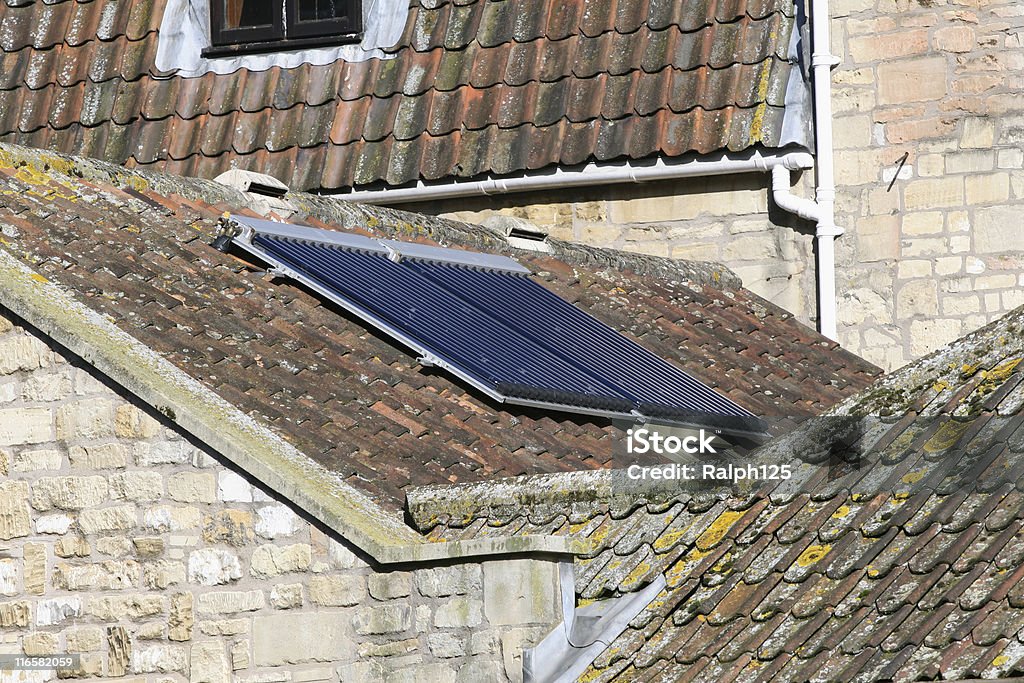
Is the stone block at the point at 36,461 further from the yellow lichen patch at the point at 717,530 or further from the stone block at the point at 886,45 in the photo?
the stone block at the point at 886,45

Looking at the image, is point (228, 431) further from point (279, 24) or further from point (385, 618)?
point (279, 24)

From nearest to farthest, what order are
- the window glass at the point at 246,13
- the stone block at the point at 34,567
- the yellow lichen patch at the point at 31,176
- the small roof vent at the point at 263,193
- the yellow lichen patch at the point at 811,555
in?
the yellow lichen patch at the point at 811,555, the stone block at the point at 34,567, the yellow lichen patch at the point at 31,176, the small roof vent at the point at 263,193, the window glass at the point at 246,13

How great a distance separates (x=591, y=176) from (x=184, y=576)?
18.9 feet

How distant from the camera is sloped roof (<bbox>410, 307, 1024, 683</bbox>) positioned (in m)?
5.20

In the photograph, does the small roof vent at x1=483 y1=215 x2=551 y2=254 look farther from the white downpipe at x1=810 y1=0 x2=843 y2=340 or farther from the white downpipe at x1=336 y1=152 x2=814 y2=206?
the white downpipe at x1=810 y1=0 x2=843 y2=340

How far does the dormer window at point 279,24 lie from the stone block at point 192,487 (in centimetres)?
666

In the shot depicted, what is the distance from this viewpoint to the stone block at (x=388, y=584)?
6.04m

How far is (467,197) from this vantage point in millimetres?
12008

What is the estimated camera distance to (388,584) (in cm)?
604

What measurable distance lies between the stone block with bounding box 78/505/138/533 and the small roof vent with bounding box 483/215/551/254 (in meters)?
4.61

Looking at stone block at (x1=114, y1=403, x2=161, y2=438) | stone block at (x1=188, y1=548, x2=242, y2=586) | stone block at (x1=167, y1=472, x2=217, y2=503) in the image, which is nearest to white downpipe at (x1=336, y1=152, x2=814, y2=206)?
stone block at (x1=114, y1=403, x2=161, y2=438)

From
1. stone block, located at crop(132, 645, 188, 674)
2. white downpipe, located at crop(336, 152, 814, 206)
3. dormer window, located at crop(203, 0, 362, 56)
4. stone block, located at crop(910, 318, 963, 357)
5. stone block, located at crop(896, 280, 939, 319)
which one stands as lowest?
stone block, located at crop(132, 645, 188, 674)

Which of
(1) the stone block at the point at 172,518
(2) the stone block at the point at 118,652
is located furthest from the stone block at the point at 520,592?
(2) the stone block at the point at 118,652

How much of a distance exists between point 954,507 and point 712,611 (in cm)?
83
